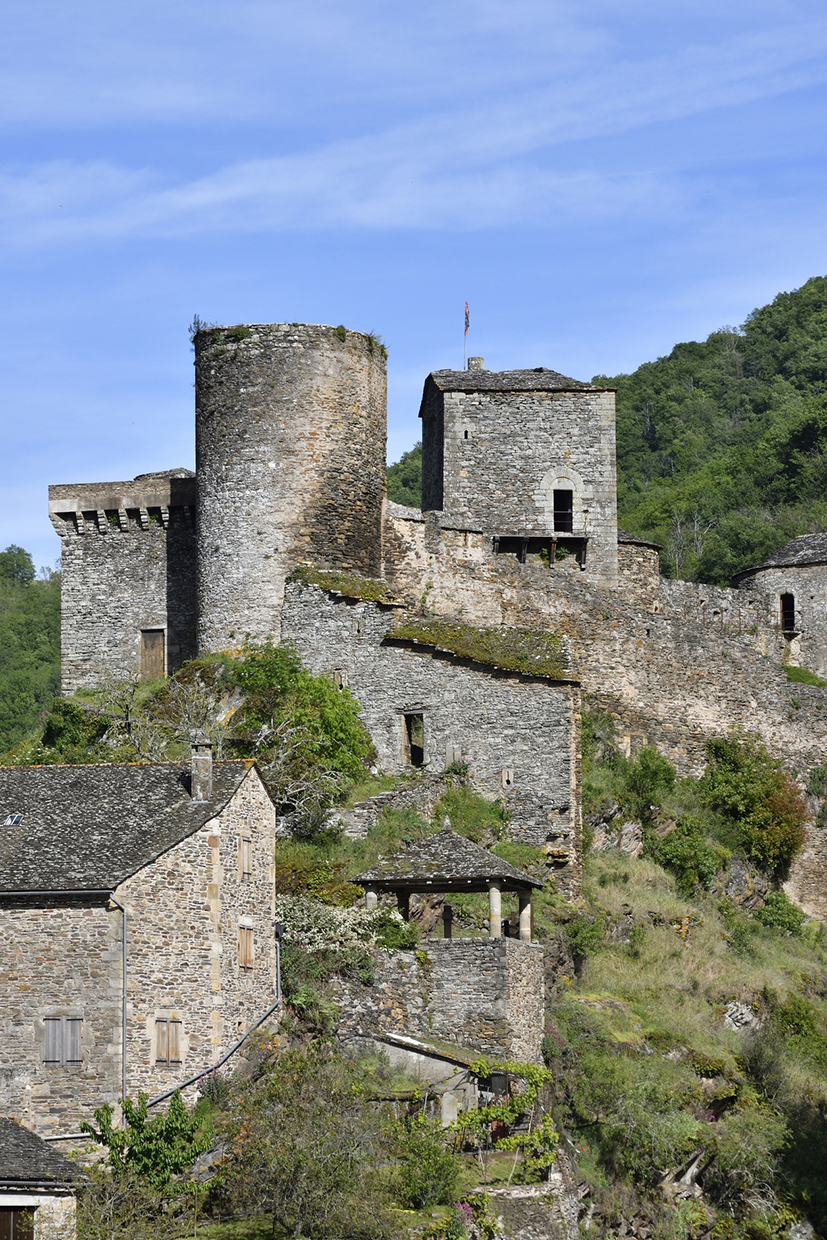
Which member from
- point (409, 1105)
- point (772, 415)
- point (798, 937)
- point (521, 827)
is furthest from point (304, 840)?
point (772, 415)

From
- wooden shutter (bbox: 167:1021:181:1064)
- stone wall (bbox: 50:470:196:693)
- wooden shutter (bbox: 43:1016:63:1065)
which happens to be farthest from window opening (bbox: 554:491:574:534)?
wooden shutter (bbox: 43:1016:63:1065)

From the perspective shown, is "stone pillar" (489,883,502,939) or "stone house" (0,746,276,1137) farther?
"stone pillar" (489,883,502,939)

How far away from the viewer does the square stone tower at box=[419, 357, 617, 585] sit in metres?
48.2

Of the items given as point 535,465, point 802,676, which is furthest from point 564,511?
point 802,676

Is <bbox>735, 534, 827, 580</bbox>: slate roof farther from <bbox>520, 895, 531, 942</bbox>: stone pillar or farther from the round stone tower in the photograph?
<bbox>520, 895, 531, 942</bbox>: stone pillar

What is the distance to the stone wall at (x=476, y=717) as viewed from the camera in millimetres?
38906

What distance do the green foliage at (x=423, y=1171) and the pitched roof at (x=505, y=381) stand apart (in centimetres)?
2396

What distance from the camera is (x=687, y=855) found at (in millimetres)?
42344

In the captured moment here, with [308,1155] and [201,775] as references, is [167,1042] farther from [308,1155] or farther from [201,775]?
[201,775]

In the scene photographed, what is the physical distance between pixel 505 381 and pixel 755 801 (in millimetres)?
12691

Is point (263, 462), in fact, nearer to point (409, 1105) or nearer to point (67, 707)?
point (67, 707)

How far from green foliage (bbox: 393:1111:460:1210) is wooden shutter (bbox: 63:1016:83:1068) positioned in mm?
5186

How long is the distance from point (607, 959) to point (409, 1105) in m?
8.53

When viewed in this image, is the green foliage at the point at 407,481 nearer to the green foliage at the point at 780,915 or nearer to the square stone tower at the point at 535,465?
the square stone tower at the point at 535,465
